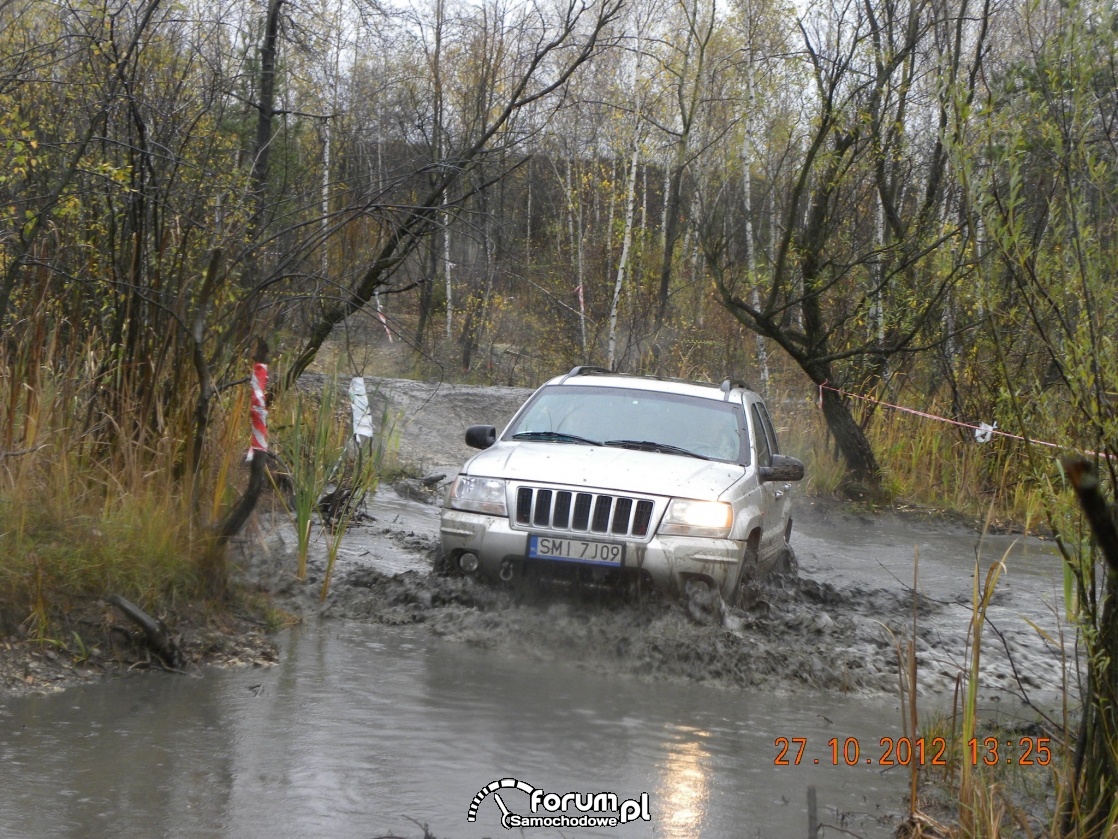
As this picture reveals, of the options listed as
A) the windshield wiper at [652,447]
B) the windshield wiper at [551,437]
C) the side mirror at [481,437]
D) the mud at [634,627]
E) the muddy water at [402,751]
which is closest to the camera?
the muddy water at [402,751]

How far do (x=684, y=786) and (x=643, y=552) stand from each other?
87.0 inches

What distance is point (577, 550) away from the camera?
662 cm

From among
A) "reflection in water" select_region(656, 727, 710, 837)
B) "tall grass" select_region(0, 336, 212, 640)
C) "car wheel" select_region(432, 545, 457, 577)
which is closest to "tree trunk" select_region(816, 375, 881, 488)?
"car wheel" select_region(432, 545, 457, 577)

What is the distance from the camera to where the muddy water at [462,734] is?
3.94 m

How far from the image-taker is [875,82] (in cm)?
1308

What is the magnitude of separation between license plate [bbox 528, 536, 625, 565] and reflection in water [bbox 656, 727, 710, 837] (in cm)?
145

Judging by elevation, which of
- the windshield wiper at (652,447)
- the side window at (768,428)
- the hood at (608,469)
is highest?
the side window at (768,428)

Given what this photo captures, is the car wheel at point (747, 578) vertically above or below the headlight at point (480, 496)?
below

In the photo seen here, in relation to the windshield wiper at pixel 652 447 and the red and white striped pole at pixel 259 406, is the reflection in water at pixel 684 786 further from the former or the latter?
the red and white striped pole at pixel 259 406

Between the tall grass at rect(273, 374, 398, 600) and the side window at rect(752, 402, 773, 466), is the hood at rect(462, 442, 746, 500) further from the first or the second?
the tall grass at rect(273, 374, 398, 600)

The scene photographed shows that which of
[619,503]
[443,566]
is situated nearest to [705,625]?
[619,503]

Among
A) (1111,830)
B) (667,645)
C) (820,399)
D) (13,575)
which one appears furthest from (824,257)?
(1111,830)

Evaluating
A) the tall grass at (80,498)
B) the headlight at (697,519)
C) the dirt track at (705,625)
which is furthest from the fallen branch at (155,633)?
the headlight at (697,519)

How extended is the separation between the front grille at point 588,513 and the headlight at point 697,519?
116 mm
